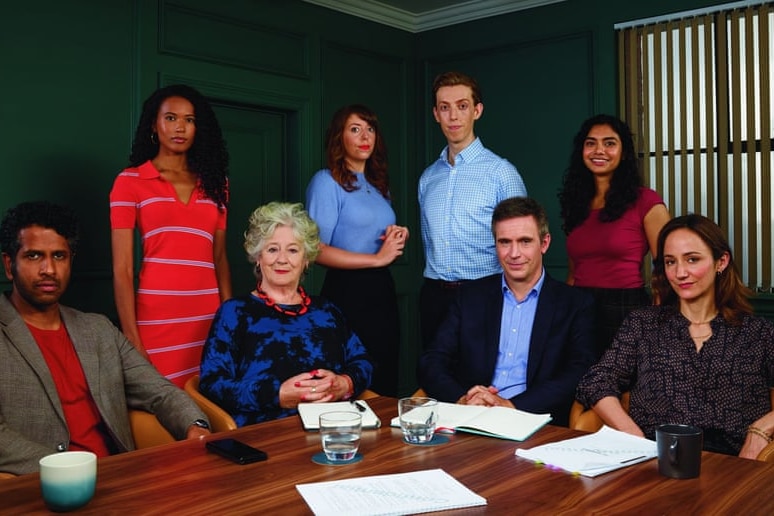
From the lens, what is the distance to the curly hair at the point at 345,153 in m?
3.14

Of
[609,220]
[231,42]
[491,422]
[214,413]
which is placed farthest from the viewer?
[231,42]

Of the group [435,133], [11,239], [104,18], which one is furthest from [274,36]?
[11,239]

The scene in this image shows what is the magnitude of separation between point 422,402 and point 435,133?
3.95 m

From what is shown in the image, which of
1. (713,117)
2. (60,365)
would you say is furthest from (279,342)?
(713,117)

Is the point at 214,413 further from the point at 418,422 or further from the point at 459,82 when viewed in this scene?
the point at 459,82

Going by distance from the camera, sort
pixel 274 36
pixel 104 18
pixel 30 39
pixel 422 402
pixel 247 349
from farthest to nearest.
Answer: pixel 274 36
pixel 104 18
pixel 30 39
pixel 247 349
pixel 422 402

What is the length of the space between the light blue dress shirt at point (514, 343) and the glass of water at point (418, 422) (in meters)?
0.95

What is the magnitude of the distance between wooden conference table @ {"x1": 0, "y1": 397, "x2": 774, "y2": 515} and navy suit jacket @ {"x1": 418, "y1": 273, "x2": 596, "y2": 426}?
78 centimetres

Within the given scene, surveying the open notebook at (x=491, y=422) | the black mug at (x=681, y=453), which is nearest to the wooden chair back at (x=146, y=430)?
the open notebook at (x=491, y=422)

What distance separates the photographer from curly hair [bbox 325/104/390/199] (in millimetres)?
3139

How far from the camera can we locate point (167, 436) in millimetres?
2385

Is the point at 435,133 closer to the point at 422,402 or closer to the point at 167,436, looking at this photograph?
the point at 167,436

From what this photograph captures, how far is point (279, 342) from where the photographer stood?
2459 millimetres

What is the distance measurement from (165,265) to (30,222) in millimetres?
619
